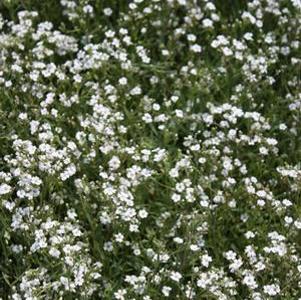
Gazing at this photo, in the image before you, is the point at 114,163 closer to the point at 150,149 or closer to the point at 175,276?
the point at 150,149

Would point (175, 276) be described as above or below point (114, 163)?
below

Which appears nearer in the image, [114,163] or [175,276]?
[175,276]

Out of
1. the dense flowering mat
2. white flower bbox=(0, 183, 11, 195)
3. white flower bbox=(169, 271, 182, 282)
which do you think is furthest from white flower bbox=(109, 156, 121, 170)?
white flower bbox=(169, 271, 182, 282)

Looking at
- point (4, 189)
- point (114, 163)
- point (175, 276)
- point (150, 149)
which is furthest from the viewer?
point (150, 149)

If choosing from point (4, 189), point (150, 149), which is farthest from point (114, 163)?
point (4, 189)

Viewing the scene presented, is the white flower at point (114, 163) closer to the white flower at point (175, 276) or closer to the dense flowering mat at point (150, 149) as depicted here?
the dense flowering mat at point (150, 149)

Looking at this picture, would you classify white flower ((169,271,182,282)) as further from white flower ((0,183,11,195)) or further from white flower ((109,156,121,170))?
white flower ((0,183,11,195))

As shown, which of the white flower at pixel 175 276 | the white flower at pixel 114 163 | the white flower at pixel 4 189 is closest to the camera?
the white flower at pixel 175 276

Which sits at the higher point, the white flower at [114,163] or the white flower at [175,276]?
the white flower at [114,163]

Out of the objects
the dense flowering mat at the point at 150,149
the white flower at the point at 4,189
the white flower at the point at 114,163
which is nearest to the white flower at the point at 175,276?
the dense flowering mat at the point at 150,149
